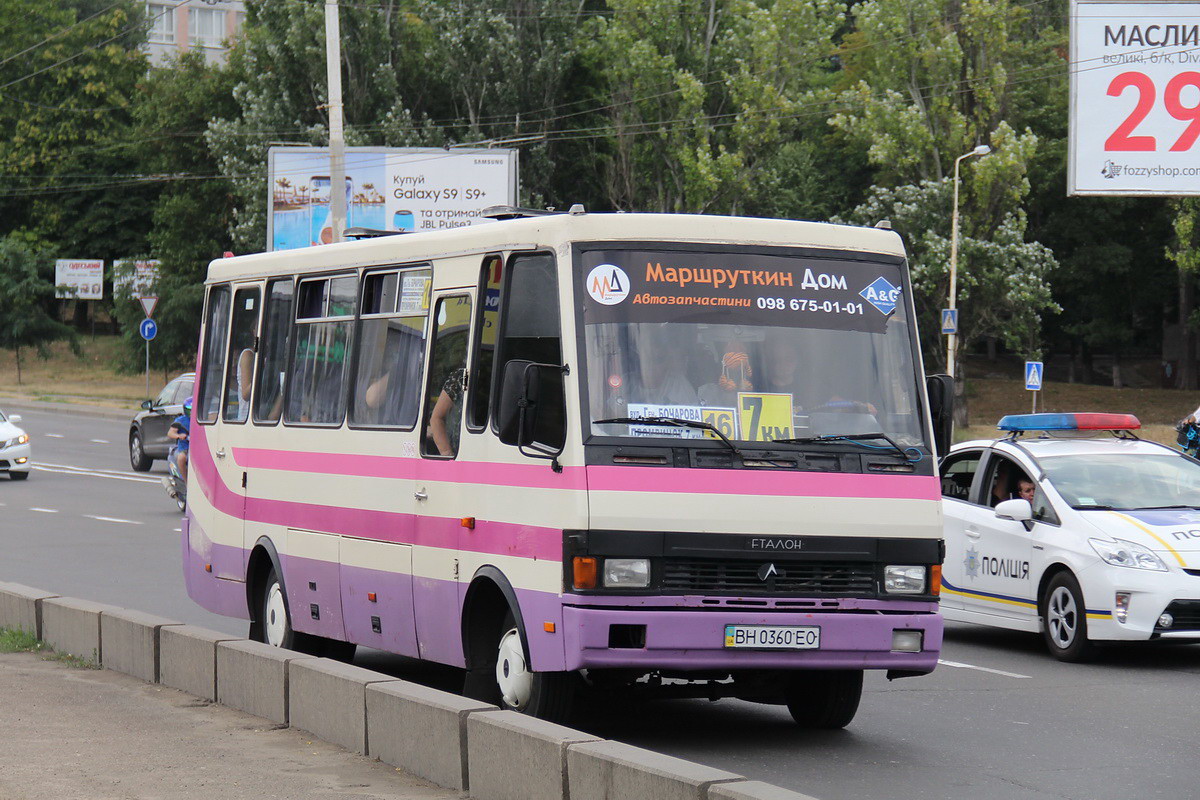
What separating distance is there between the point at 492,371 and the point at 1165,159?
23953 millimetres

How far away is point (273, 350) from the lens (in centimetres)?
1210

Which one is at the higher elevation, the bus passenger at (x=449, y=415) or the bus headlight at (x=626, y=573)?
the bus passenger at (x=449, y=415)

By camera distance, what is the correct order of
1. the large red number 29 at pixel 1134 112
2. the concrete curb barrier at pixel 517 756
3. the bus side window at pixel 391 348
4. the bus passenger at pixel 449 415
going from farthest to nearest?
1. the large red number 29 at pixel 1134 112
2. the bus side window at pixel 391 348
3. the bus passenger at pixel 449 415
4. the concrete curb barrier at pixel 517 756

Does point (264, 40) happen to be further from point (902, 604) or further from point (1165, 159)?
point (902, 604)

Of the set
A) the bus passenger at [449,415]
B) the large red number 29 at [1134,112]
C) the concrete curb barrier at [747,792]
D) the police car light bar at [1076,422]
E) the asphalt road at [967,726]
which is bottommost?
the asphalt road at [967,726]

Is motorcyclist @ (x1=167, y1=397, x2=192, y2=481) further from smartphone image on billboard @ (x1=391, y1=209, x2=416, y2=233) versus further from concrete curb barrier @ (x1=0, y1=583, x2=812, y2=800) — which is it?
smartphone image on billboard @ (x1=391, y1=209, x2=416, y2=233)

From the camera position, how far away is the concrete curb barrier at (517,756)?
675 cm

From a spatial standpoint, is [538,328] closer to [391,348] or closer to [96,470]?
[391,348]

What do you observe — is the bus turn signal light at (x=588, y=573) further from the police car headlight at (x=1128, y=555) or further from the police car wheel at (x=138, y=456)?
the police car wheel at (x=138, y=456)

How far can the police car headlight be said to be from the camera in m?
12.0

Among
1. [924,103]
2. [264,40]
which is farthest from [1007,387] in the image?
[264,40]

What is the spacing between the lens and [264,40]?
54.2m

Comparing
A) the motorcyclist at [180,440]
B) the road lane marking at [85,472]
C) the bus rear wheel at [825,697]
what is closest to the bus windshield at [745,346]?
the bus rear wheel at [825,697]

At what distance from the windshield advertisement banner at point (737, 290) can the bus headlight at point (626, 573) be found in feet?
3.78
